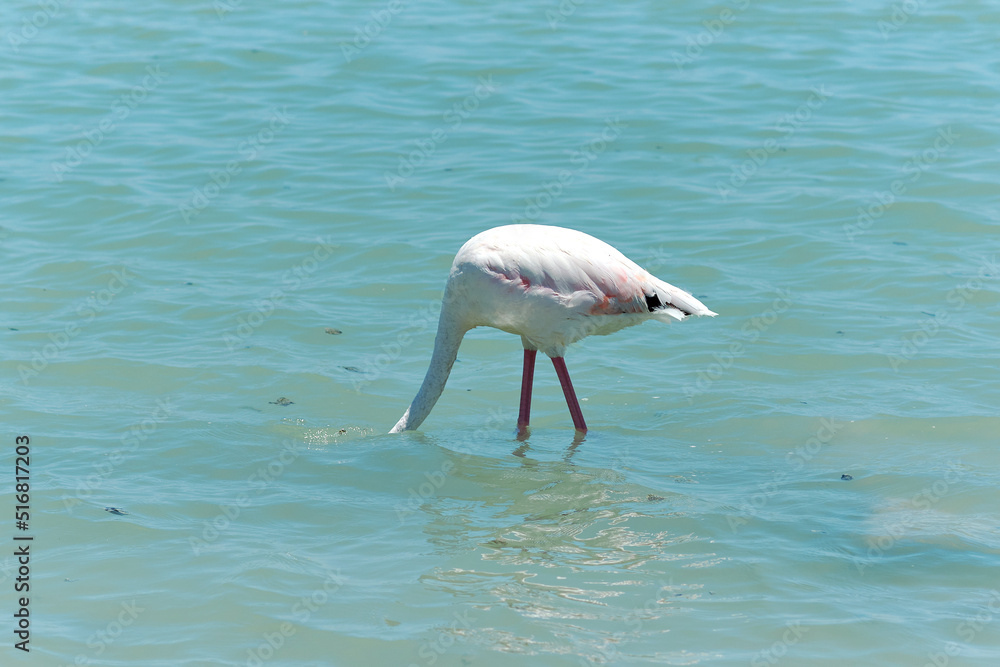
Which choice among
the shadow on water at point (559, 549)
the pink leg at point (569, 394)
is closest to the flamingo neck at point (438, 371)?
the shadow on water at point (559, 549)

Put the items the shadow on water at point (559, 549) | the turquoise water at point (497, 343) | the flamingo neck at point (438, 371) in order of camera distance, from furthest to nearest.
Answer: the flamingo neck at point (438, 371), the turquoise water at point (497, 343), the shadow on water at point (559, 549)

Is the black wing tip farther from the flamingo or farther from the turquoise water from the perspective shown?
the turquoise water

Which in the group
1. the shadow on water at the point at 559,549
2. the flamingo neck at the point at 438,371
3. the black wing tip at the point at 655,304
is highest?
the black wing tip at the point at 655,304

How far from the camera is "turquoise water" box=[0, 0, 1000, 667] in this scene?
588 cm

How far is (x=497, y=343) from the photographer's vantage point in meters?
10.5

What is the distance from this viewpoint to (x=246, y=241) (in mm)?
12234

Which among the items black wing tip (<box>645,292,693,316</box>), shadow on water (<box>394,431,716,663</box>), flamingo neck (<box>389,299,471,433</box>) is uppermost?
black wing tip (<box>645,292,693,316</box>)

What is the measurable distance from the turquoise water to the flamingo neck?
0.18m

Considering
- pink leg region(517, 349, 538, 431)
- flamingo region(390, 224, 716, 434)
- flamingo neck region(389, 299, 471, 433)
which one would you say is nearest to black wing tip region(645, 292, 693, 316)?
flamingo region(390, 224, 716, 434)

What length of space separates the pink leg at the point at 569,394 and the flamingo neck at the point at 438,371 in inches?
29.7

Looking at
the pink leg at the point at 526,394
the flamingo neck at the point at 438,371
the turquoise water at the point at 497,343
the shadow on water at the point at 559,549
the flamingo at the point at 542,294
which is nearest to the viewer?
the shadow on water at the point at 559,549

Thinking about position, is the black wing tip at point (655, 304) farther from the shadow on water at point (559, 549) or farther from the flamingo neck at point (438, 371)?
the flamingo neck at point (438, 371)

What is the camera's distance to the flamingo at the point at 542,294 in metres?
7.83

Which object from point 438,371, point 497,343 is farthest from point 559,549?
point 497,343
